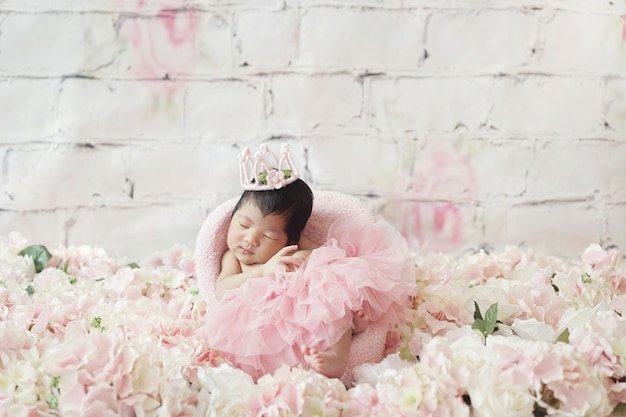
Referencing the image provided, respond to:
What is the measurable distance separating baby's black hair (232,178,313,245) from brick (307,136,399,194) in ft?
1.57

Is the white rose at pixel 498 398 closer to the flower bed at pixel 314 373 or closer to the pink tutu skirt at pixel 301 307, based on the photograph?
the flower bed at pixel 314 373

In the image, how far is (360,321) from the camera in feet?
3.10

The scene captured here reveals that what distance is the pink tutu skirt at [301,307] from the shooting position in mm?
904

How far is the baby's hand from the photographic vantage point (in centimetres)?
99

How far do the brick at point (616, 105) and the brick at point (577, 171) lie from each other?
42 millimetres

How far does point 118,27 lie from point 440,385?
1124mm

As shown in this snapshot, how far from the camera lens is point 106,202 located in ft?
5.15

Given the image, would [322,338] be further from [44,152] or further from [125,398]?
[44,152]

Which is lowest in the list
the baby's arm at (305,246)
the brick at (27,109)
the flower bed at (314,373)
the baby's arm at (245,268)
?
the flower bed at (314,373)

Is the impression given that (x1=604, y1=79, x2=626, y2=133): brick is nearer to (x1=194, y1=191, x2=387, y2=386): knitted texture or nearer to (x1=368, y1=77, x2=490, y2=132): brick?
(x1=368, y1=77, x2=490, y2=132): brick

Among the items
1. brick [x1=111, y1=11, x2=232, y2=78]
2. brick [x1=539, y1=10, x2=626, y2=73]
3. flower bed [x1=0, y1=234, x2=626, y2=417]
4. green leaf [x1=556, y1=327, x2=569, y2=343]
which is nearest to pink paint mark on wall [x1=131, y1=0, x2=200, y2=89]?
brick [x1=111, y1=11, x2=232, y2=78]

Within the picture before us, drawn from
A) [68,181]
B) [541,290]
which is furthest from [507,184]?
[68,181]

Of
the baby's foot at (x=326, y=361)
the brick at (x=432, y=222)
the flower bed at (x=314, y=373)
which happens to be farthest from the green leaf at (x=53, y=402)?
the brick at (x=432, y=222)

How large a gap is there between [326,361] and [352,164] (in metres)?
0.74
